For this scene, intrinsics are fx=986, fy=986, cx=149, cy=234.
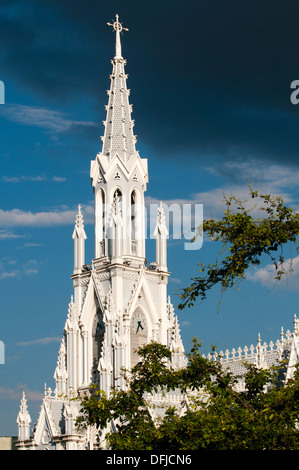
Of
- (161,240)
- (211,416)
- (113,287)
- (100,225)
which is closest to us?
(211,416)

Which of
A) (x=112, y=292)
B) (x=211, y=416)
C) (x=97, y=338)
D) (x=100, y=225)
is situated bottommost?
(x=211, y=416)

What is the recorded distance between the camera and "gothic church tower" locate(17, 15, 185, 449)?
62.3 meters

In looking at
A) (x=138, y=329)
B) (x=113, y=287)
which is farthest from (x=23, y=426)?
(x=113, y=287)

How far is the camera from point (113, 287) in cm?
6309

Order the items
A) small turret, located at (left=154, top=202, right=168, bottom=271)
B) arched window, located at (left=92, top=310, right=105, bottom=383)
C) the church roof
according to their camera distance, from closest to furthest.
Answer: arched window, located at (left=92, top=310, right=105, bottom=383) < small turret, located at (left=154, top=202, right=168, bottom=271) < the church roof

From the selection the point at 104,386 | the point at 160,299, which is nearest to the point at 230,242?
the point at 104,386

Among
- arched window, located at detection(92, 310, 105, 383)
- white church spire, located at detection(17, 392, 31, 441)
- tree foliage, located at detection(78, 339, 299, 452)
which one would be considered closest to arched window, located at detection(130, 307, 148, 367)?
arched window, located at detection(92, 310, 105, 383)

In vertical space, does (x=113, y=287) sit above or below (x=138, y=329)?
above

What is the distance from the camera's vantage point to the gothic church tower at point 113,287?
62344 mm

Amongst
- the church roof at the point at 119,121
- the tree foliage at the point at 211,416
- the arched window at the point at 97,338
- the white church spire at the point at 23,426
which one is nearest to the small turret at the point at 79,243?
the arched window at the point at 97,338

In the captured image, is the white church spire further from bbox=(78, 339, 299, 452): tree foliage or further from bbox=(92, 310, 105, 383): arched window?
bbox=(78, 339, 299, 452): tree foliage

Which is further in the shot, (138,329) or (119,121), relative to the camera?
(119,121)

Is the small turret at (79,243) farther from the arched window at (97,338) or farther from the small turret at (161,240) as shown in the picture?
the small turret at (161,240)

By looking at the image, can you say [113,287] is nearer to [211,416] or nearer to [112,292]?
[112,292]
